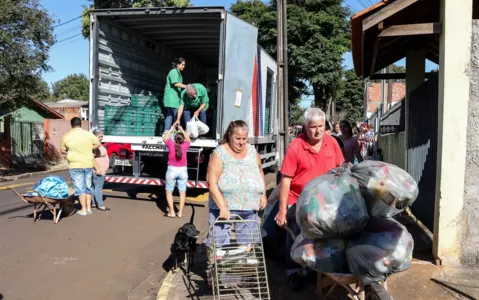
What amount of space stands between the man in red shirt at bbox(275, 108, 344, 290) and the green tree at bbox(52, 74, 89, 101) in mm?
67957

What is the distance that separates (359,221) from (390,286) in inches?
63.3

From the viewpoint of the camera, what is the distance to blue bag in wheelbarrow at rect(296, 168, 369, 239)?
2.86 metres

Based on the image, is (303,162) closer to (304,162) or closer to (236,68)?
(304,162)

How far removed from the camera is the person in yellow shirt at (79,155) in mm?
7453

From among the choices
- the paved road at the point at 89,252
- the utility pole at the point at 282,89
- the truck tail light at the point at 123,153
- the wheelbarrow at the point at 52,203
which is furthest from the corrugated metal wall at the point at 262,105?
the wheelbarrow at the point at 52,203

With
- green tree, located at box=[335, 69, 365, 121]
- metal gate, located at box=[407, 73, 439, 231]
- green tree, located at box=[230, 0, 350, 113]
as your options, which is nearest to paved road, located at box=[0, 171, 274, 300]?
metal gate, located at box=[407, 73, 439, 231]

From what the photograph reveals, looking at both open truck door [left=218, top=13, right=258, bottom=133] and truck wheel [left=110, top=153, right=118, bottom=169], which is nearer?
open truck door [left=218, top=13, right=258, bottom=133]

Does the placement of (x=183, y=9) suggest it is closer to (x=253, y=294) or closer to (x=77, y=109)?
(x=253, y=294)

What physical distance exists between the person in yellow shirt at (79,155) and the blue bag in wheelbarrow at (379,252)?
5748 millimetres

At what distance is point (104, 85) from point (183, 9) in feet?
8.34

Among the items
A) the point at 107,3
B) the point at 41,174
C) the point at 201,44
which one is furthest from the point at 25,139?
the point at 201,44

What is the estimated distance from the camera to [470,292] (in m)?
3.90

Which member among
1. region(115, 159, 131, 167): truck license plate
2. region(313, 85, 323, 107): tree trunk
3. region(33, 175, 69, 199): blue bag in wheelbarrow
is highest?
region(313, 85, 323, 107): tree trunk

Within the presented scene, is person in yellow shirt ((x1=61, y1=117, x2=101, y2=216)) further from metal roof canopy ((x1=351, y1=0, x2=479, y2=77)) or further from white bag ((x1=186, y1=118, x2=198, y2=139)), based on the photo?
metal roof canopy ((x1=351, y1=0, x2=479, y2=77))
